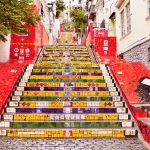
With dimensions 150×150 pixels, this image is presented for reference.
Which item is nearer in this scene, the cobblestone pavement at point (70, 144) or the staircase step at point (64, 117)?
the cobblestone pavement at point (70, 144)

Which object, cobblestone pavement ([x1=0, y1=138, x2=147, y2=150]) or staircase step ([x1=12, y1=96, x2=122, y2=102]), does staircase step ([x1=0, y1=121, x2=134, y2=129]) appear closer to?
cobblestone pavement ([x1=0, y1=138, x2=147, y2=150])

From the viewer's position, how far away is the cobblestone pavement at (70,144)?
7.12m

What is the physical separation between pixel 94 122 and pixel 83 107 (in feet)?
3.60

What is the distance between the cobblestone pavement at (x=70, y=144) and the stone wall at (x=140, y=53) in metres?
6.79

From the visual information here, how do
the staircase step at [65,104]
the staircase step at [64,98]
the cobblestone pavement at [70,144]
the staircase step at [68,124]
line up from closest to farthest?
the cobblestone pavement at [70,144] → the staircase step at [68,124] → the staircase step at [65,104] → the staircase step at [64,98]

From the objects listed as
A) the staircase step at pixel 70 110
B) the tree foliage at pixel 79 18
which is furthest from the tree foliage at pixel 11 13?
the tree foliage at pixel 79 18

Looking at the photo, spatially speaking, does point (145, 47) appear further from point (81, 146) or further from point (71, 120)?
point (81, 146)

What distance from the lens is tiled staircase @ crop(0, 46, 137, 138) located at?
8.32m

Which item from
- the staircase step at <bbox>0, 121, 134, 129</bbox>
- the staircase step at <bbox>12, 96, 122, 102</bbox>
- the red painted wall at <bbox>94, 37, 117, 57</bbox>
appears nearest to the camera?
the staircase step at <bbox>0, 121, 134, 129</bbox>

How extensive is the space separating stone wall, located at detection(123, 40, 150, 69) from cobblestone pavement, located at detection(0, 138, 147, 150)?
679 centimetres

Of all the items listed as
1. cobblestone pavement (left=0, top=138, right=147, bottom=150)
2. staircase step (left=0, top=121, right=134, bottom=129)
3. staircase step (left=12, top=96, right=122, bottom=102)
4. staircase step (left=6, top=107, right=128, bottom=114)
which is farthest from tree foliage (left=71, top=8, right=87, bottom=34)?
cobblestone pavement (left=0, top=138, right=147, bottom=150)

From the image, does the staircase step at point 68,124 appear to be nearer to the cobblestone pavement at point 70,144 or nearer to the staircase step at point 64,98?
the cobblestone pavement at point 70,144

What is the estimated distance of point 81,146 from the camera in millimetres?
7328

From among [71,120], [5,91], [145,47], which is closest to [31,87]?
[5,91]
